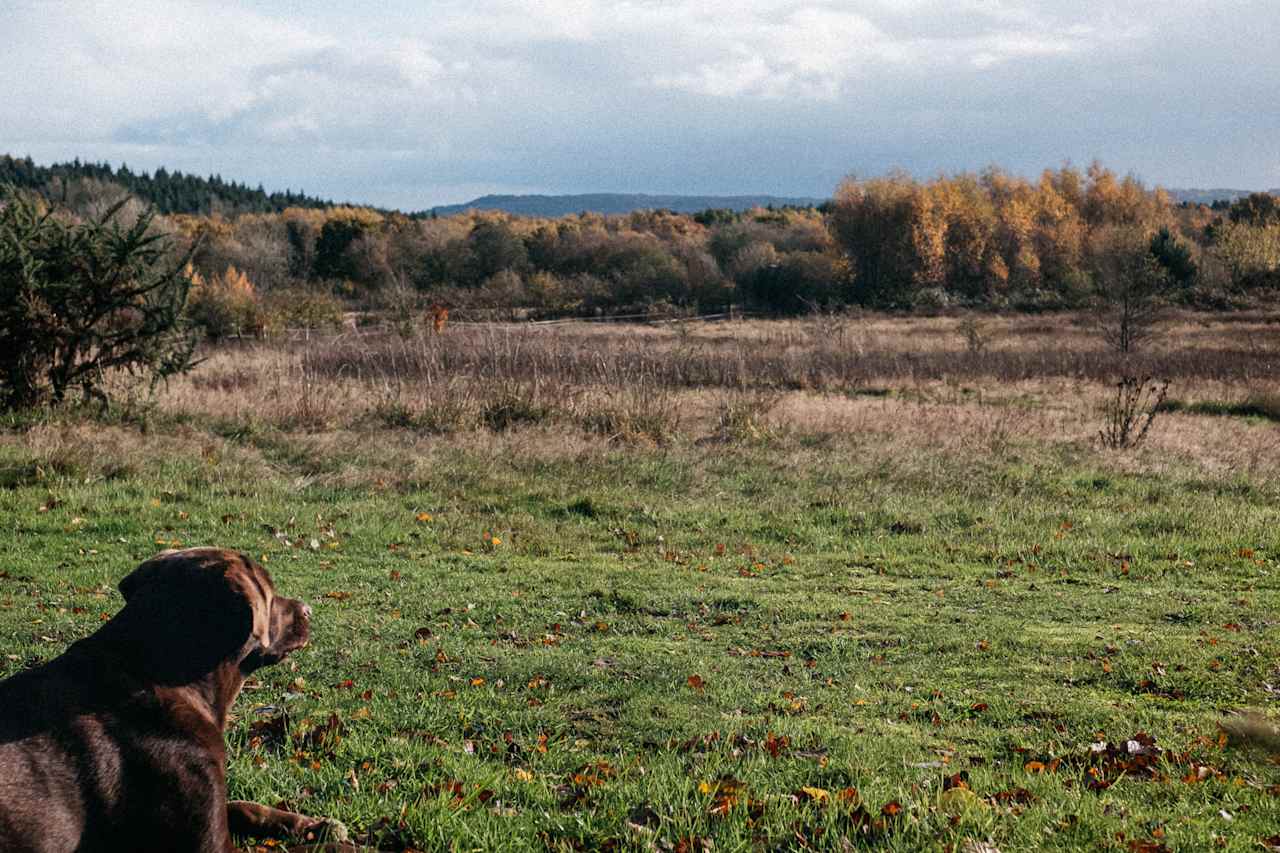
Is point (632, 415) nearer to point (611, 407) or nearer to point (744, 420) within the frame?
point (611, 407)

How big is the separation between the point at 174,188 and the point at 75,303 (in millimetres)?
122165

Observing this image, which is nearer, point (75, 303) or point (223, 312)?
point (75, 303)

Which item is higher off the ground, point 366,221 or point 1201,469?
point 366,221

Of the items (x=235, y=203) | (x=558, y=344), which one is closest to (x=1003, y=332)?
(x=558, y=344)

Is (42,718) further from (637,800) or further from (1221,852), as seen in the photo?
(1221,852)

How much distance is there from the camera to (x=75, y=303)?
17516mm

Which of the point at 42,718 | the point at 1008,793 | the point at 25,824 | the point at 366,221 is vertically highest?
the point at 366,221

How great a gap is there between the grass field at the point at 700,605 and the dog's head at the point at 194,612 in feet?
2.92

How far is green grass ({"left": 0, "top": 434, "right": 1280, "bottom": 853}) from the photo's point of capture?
4.45 metres

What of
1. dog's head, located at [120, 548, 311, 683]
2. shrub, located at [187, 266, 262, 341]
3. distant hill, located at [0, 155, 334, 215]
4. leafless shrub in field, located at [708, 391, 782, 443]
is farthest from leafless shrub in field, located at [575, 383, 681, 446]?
distant hill, located at [0, 155, 334, 215]

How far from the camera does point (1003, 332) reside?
165 feet

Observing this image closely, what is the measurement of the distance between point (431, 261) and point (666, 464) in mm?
66035

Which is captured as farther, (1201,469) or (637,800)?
(1201,469)

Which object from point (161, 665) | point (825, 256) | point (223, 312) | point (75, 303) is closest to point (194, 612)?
point (161, 665)
